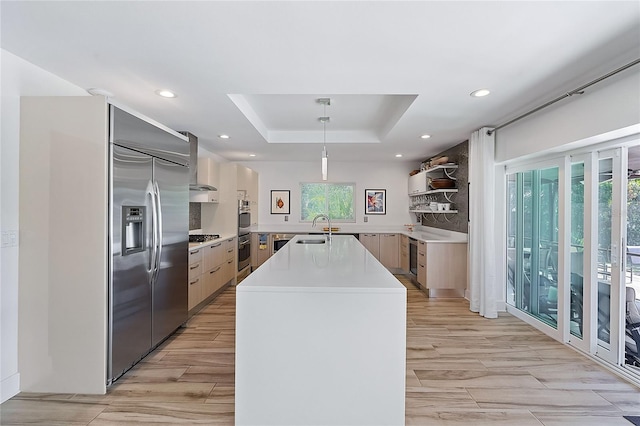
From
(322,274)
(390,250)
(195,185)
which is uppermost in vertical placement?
(195,185)

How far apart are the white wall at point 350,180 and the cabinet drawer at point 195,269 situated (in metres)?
2.89

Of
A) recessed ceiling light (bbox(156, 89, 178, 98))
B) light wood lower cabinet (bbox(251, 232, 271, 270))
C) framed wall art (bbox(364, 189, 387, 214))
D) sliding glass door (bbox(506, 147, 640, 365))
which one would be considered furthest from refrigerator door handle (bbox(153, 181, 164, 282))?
framed wall art (bbox(364, 189, 387, 214))

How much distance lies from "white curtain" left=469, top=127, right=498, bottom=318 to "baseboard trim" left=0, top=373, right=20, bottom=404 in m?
4.45

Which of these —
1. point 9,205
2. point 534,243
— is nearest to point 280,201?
point 534,243

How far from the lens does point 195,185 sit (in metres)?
4.24

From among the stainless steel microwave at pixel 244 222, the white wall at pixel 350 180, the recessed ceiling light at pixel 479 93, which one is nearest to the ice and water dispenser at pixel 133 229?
the stainless steel microwave at pixel 244 222

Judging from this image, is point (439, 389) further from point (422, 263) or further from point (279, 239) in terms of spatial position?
point (279, 239)

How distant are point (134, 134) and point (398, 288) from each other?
7.40 ft

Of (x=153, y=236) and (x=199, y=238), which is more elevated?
(x=153, y=236)

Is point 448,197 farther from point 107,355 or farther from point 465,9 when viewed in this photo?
point 107,355

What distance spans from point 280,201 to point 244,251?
4.98ft

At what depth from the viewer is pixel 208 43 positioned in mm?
1941

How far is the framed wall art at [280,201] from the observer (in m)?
6.70

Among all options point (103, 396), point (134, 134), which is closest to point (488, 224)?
point (134, 134)
